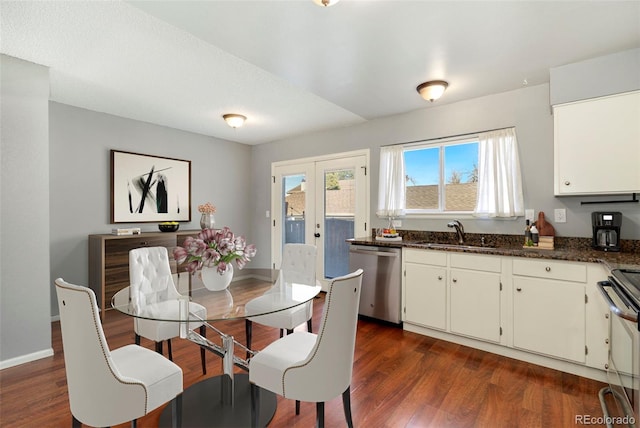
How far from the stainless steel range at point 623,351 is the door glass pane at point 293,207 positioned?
3706 millimetres

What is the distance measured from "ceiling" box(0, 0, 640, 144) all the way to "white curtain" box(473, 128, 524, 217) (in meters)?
0.52

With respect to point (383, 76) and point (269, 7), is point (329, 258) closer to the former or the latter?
point (383, 76)

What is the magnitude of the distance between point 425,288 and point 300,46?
2486 mm

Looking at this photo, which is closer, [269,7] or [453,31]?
[269,7]

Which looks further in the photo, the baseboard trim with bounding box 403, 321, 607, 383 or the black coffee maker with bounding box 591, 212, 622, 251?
the black coffee maker with bounding box 591, 212, 622, 251

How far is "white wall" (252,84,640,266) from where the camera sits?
9.05ft

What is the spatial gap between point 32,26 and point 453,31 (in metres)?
2.85

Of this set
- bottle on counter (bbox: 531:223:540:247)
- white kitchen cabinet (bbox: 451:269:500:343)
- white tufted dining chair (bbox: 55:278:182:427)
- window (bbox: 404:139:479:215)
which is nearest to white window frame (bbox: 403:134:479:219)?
window (bbox: 404:139:479:215)

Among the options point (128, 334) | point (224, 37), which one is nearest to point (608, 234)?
point (224, 37)

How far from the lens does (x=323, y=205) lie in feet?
15.4

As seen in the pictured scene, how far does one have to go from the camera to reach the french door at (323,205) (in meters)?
4.27

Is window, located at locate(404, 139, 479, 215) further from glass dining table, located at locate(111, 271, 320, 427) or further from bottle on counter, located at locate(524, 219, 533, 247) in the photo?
glass dining table, located at locate(111, 271, 320, 427)

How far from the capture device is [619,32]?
210 cm

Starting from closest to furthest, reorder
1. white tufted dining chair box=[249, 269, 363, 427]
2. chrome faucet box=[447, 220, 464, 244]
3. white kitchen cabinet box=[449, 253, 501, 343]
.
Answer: white tufted dining chair box=[249, 269, 363, 427]
white kitchen cabinet box=[449, 253, 501, 343]
chrome faucet box=[447, 220, 464, 244]
